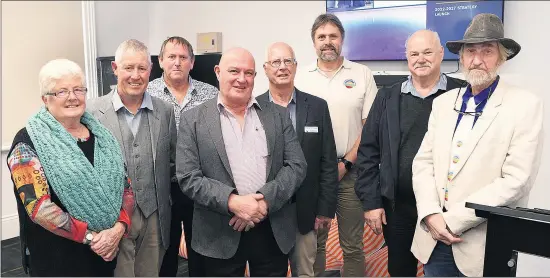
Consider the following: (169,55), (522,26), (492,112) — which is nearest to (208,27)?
(169,55)

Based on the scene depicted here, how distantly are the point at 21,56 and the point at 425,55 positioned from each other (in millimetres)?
3637

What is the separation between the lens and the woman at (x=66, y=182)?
165 cm

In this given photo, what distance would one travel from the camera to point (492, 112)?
1758 mm

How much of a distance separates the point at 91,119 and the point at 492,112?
5.39 ft

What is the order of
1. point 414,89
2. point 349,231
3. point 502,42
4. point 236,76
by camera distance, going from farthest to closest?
point 349,231 < point 414,89 < point 236,76 < point 502,42

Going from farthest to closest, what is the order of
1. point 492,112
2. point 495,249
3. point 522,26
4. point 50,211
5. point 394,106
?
point 522,26
point 394,106
point 492,112
point 50,211
point 495,249

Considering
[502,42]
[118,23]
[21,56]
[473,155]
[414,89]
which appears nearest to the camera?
[473,155]

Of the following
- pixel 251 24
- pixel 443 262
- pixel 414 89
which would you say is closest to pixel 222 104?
pixel 414 89

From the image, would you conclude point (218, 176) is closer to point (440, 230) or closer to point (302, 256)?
point (302, 256)

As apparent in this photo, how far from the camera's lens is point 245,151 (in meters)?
1.97

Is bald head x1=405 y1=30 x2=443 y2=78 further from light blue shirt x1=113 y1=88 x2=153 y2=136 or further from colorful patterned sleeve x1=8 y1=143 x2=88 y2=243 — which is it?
colorful patterned sleeve x1=8 y1=143 x2=88 y2=243

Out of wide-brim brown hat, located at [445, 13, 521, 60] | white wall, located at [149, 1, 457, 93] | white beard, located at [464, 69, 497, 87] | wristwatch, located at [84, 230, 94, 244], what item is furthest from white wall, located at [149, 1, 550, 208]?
wristwatch, located at [84, 230, 94, 244]

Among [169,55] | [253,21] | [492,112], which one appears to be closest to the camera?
[492,112]

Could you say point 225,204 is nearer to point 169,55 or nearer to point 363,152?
point 363,152
